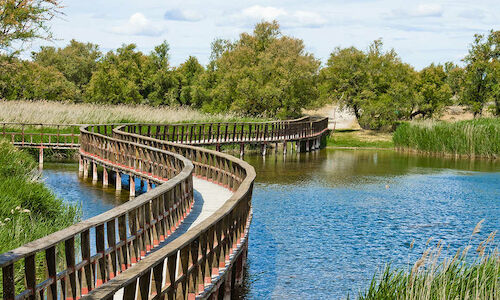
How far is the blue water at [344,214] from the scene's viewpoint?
16.4 meters

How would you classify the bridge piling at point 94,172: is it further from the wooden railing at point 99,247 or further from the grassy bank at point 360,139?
the grassy bank at point 360,139

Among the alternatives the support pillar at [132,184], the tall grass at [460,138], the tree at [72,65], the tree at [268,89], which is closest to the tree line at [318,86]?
the tree at [268,89]

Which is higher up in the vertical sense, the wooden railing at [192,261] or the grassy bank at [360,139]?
the wooden railing at [192,261]

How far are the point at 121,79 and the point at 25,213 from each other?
51.8 metres

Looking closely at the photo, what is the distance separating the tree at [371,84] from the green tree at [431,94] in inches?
34.1

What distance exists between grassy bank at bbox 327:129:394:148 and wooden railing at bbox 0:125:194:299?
40415 millimetres

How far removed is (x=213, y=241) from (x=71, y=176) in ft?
78.0

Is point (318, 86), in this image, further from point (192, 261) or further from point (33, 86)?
point (192, 261)

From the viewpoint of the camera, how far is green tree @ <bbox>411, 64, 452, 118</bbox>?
206ft

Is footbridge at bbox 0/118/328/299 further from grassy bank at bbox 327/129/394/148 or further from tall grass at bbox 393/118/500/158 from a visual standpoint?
grassy bank at bbox 327/129/394/148

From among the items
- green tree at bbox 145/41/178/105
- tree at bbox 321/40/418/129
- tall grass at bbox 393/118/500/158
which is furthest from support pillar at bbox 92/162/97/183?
green tree at bbox 145/41/178/105

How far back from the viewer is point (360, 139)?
5956 centimetres

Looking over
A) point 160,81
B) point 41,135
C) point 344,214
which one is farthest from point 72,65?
point 344,214

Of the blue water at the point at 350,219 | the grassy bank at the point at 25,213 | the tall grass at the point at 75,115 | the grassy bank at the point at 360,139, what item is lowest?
the blue water at the point at 350,219
